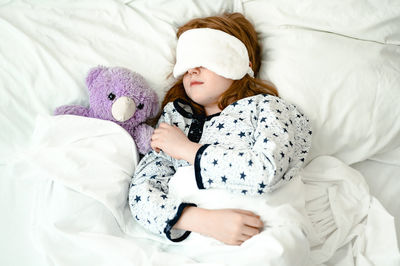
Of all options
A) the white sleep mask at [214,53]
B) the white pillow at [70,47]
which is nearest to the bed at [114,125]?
the white pillow at [70,47]

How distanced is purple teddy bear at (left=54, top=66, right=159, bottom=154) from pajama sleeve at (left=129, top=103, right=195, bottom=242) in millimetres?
61

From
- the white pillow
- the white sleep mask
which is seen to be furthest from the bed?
the white sleep mask

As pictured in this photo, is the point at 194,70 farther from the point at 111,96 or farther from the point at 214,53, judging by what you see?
the point at 111,96

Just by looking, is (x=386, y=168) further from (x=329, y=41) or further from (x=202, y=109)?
(x=202, y=109)

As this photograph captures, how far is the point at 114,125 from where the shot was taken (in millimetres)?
1138

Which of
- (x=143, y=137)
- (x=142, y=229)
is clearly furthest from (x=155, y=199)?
(x=143, y=137)

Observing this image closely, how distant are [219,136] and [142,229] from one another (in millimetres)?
327

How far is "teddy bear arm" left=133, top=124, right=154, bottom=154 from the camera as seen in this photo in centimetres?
118

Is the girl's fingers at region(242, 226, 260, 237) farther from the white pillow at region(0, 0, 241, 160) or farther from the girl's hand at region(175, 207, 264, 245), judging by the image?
the white pillow at region(0, 0, 241, 160)

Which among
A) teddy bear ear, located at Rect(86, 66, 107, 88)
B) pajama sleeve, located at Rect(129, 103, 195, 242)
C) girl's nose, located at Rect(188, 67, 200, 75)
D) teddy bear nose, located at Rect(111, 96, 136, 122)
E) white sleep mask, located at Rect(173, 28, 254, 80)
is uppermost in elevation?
white sleep mask, located at Rect(173, 28, 254, 80)

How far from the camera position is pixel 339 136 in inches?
47.6

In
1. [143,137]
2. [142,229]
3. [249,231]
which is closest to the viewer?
[249,231]

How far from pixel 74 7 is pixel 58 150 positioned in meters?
0.50

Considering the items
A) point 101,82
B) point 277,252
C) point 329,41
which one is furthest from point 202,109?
point 277,252
